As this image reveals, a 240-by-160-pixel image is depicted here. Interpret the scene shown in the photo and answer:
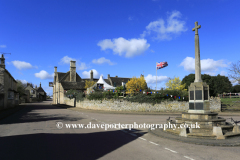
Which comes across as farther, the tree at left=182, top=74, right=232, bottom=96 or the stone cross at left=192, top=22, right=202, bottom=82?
the tree at left=182, top=74, right=232, bottom=96

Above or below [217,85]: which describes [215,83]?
above

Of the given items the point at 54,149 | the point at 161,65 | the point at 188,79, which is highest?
the point at 161,65

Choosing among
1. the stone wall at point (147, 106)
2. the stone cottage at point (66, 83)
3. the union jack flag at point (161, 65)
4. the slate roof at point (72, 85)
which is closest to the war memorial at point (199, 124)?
the stone wall at point (147, 106)

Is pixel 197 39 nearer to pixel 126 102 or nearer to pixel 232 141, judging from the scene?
pixel 232 141

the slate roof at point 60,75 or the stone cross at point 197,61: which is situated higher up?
the slate roof at point 60,75

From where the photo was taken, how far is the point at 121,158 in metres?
5.92

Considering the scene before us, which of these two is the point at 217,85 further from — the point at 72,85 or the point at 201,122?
the point at 201,122

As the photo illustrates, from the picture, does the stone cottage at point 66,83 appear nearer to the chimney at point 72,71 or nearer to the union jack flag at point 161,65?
the chimney at point 72,71

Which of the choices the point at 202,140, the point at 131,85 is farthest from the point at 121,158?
the point at 131,85

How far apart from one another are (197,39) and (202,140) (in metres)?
6.10

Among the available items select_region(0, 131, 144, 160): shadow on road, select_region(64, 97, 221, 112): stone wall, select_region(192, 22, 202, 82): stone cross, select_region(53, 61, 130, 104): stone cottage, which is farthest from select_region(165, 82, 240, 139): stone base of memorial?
select_region(53, 61, 130, 104): stone cottage

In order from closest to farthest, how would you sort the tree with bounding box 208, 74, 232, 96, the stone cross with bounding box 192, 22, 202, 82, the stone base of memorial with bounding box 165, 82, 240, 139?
the stone base of memorial with bounding box 165, 82, 240, 139
the stone cross with bounding box 192, 22, 202, 82
the tree with bounding box 208, 74, 232, 96

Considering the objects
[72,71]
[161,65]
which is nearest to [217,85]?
[161,65]

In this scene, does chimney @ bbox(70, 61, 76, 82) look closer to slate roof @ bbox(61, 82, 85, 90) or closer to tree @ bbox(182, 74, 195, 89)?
slate roof @ bbox(61, 82, 85, 90)
